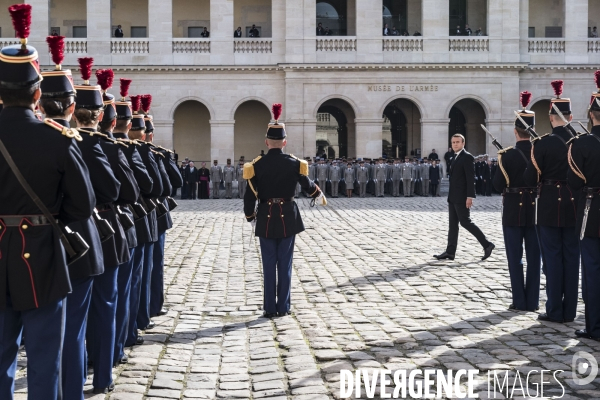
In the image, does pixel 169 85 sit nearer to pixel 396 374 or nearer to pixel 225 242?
pixel 225 242

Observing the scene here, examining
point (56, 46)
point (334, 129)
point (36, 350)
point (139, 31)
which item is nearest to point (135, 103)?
point (56, 46)

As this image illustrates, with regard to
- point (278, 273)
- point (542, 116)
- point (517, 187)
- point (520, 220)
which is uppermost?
point (542, 116)

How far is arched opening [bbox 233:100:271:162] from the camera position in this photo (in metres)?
42.2

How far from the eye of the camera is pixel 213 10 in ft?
130

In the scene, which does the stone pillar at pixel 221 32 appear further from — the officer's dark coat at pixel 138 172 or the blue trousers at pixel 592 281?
the blue trousers at pixel 592 281

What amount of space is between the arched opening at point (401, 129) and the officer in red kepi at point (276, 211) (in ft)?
105

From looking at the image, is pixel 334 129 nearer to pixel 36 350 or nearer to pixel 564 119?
pixel 564 119

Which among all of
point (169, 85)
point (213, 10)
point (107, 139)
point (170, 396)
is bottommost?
point (170, 396)

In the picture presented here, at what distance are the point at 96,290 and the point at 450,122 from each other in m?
37.6

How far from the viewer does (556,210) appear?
30.3 ft

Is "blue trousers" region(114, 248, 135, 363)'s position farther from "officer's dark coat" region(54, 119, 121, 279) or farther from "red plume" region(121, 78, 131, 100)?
"red plume" region(121, 78, 131, 100)

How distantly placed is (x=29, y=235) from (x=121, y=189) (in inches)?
86.2

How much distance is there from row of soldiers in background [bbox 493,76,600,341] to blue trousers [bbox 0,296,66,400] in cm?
550

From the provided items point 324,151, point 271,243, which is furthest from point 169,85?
point 271,243
